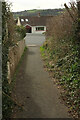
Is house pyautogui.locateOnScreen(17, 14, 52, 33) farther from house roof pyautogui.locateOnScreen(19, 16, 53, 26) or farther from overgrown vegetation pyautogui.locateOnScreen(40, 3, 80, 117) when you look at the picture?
overgrown vegetation pyautogui.locateOnScreen(40, 3, 80, 117)

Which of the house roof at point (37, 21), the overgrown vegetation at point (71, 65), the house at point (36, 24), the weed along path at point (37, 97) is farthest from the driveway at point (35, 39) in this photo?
the weed along path at point (37, 97)

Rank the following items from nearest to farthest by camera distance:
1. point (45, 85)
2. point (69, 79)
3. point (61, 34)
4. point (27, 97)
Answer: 1. point (27, 97)
2. point (69, 79)
3. point (45, 85)
4. point (61, 34)

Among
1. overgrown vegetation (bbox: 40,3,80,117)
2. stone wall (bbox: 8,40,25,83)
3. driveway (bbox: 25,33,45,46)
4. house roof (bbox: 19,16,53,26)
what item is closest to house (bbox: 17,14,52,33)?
house roof (bbox: 19,16,53,26)

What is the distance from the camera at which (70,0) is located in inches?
291

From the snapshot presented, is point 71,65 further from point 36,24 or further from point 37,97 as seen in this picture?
point 36,24

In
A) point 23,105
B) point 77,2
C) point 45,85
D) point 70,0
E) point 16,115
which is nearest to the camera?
point 16,115

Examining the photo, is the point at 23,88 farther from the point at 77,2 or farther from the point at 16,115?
Answer: the point at 77,2

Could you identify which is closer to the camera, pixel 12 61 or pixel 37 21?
pixel 12 61

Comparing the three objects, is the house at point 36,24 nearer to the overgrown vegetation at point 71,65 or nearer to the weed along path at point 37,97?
the overgrown vegetation at point 71,65

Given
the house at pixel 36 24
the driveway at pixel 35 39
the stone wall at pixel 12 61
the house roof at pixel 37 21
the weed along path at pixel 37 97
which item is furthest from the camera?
the house roof at pixel 37 21

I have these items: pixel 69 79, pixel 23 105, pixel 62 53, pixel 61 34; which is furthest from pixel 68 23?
pixel 23 105

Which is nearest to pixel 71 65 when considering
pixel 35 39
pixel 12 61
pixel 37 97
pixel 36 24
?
pixel 37 97

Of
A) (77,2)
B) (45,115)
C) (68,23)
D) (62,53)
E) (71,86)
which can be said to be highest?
(77,2)

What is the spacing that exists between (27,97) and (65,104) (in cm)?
143
